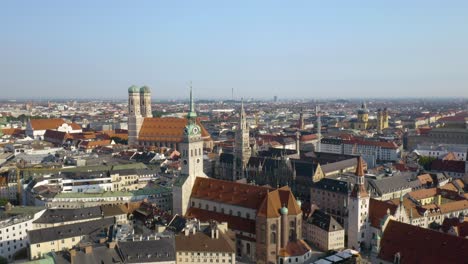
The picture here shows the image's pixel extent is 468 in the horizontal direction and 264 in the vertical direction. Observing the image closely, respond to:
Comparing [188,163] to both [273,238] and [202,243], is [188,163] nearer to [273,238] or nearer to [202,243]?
[202,243]

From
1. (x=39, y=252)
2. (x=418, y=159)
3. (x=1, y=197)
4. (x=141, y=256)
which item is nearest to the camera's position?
(x=141, y=256)

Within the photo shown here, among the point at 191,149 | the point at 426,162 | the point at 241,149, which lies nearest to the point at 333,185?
the point at 191,149

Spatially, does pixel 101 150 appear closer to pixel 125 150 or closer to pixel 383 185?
pixel 125 150

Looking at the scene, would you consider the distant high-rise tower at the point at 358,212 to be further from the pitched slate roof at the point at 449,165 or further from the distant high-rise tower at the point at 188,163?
the pitched slate roof at the point at 449,165

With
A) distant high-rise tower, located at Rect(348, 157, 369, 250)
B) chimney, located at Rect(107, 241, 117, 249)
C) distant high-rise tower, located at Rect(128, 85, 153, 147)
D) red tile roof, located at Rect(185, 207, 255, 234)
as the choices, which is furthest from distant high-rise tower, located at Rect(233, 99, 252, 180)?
distant high-rise tower, located at Rect(128, 85, 153, 147)

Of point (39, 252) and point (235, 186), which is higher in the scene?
point (235, 186)

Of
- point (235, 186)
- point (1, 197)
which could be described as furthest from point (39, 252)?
point (1, 197)
